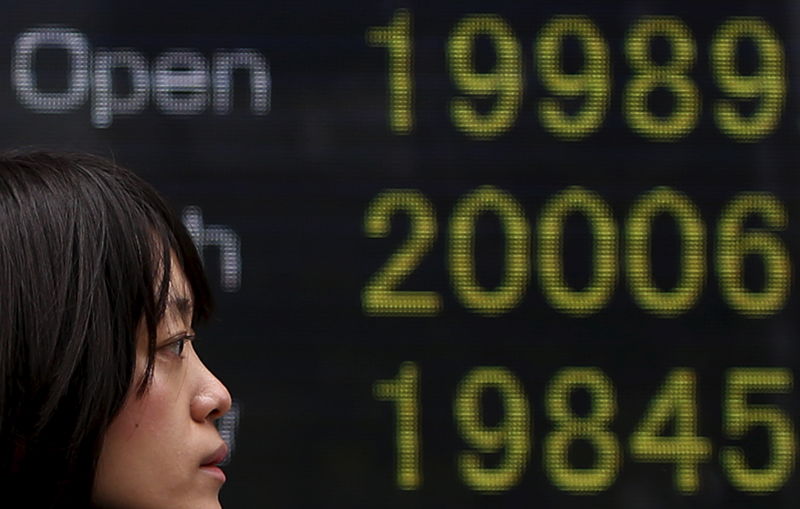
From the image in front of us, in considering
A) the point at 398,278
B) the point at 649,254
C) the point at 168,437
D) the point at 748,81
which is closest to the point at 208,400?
the point at 168,437

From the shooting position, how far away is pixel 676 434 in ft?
6.97

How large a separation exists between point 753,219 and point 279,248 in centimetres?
61

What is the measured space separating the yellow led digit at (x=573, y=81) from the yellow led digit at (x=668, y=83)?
40 millimetres

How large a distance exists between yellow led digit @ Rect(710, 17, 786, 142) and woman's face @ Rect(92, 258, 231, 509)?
1181 millimetres

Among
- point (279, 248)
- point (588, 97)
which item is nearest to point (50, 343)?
point (279, 248)

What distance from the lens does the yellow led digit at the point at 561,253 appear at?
2107 mm

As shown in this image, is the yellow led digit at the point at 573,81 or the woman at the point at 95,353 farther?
the yellow led digit at the point at 573,81

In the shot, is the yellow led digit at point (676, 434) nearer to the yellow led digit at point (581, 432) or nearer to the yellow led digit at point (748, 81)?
the yellow led digit at point (581, 432)

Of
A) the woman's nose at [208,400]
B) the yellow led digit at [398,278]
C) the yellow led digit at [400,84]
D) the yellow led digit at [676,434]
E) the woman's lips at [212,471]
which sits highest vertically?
the yellow led digit at [400,84]

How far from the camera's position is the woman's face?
1092 millimetres

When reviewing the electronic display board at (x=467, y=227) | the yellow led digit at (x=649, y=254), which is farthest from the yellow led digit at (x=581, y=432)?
the yellow led digit at (x=649, y=254)

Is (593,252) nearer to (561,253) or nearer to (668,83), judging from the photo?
(561,253)

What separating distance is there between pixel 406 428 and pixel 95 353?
1.05 m

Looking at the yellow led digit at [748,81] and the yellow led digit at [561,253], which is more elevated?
the yellow led digit at [748,81]
